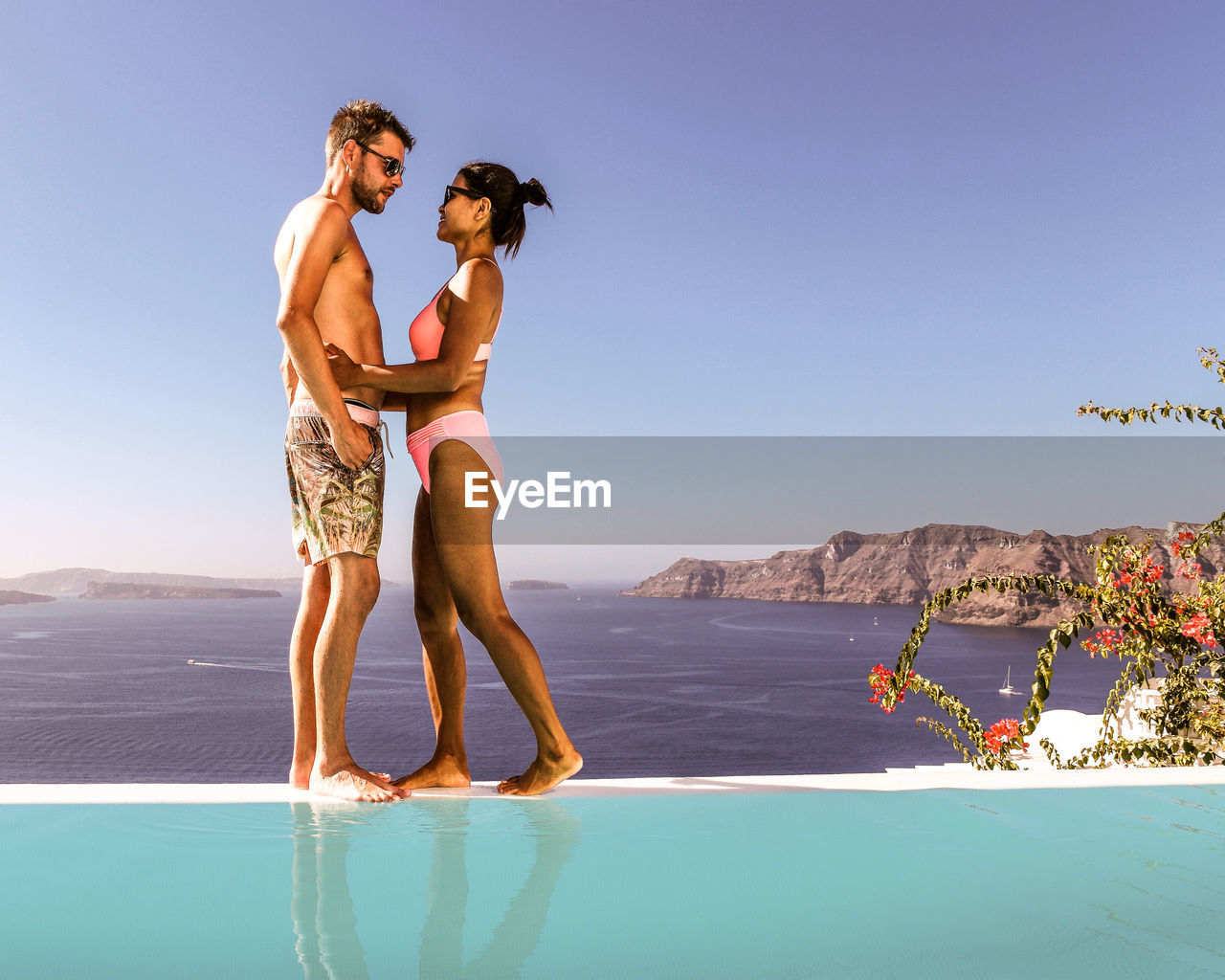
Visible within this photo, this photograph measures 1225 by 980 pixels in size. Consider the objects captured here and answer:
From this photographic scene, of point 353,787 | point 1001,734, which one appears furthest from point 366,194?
point 1001,734

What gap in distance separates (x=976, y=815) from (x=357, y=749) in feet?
180

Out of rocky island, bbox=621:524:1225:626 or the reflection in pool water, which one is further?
rocky island, bbox=621:524:1225:626

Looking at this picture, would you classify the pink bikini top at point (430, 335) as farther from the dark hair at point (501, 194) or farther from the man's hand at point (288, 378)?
A: the man's hand at point (288, 378)

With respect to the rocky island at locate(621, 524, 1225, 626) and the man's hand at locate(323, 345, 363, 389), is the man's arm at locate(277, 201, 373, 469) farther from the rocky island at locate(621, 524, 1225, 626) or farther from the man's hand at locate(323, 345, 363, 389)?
the rocky island at locate(621, 524, 1225, 626)

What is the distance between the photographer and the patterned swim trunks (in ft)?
7.51

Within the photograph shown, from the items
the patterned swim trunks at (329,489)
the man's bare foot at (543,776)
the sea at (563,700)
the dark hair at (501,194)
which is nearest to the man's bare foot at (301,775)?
the man's bare foot at (543,776)

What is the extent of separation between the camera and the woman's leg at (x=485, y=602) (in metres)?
2.28

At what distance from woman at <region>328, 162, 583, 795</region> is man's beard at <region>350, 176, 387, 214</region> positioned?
193 millimetres

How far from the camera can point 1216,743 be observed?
3.59 metres

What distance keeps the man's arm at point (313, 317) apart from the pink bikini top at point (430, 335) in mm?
278

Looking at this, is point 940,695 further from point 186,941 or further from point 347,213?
point 186,941

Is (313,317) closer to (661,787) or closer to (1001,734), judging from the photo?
(661,787)

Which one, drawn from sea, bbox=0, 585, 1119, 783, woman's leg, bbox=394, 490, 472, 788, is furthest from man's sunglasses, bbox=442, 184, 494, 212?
sea, bbox=0, 585, 1119, 783

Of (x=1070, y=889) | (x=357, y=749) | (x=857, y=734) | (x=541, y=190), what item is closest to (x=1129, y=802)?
(x=1070, y=889)
